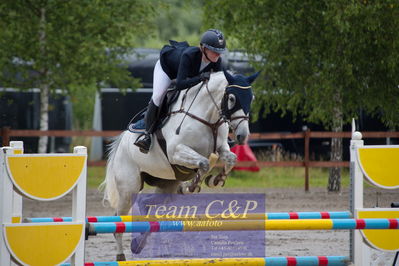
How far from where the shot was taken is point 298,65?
1128cm

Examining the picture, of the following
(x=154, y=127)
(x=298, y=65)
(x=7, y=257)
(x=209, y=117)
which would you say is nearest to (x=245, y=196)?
(x=209, y=117)

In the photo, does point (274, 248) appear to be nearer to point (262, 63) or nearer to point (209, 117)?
point (209, 117)

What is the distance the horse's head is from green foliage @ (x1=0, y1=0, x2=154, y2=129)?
7.14 meters

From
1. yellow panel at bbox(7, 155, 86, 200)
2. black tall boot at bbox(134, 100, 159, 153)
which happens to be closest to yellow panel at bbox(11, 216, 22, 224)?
yellow panel at bbox(7, 155, 86, 200)

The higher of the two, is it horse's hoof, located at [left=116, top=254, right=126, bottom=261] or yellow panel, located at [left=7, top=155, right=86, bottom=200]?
yellow panel, located at [left=7, top=155, right=86, bottom=200]

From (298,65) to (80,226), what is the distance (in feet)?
25.5

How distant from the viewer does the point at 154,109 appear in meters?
5.65

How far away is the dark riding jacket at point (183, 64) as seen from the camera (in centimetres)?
535

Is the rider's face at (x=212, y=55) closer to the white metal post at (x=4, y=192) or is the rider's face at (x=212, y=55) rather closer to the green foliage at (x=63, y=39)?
the white metal post at (x=4, y=192)

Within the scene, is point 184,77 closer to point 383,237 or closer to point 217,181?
point 217,181

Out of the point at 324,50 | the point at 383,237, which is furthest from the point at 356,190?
the point at 324,50

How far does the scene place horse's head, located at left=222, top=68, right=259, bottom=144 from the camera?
485 centimetres

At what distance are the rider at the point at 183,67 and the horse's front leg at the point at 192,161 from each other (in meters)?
0.44

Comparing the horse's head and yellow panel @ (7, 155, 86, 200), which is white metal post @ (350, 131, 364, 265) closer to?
the horse's head
